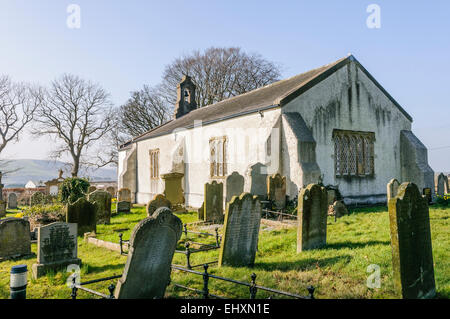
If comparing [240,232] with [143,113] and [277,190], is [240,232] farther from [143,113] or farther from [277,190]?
[143,113]

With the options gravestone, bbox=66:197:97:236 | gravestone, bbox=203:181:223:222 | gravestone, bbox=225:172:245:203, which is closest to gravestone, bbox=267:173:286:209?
gravestone, bbox=225:172:245:203

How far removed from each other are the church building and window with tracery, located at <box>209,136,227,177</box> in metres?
0.05

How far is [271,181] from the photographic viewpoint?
12977 millimetres

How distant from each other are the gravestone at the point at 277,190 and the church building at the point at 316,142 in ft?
1.27

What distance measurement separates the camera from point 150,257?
476 cm

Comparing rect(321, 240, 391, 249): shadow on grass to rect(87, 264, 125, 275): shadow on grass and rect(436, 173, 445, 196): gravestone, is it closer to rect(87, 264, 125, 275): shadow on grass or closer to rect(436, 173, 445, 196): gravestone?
rect(87, 264, 125, 275): shadow on grass

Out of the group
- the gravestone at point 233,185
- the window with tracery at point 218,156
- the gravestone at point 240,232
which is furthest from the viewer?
the window with tracery at point 218,156

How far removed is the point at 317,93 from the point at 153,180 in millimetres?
13135

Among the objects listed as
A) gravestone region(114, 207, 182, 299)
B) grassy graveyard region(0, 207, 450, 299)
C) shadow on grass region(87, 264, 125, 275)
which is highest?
gravestone region(114, 207, 182, 299)

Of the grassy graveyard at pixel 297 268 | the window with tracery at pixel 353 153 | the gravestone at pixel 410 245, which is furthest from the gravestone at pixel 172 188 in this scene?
the gravestone at pixel 410 245

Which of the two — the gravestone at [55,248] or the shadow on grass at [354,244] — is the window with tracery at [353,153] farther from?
the gravestone at [55,248]

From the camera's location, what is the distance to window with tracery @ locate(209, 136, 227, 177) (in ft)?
55.6

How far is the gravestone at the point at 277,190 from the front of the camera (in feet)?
42.5
